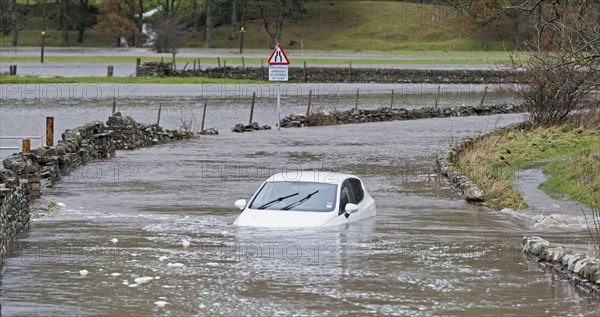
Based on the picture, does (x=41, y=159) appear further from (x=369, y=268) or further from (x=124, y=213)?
(x=369, y=268)

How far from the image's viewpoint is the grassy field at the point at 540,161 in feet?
87.3

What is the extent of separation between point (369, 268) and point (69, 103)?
50329 millimetres

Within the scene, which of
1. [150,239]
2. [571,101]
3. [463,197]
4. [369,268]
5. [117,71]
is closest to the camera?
[369,268]

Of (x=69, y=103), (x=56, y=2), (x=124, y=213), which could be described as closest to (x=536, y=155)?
(x=124, y=213)

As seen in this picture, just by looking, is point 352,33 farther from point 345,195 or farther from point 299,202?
point 299,202

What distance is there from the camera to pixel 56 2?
12475 cm

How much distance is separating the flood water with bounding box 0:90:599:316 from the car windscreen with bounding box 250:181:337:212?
0.68 meters

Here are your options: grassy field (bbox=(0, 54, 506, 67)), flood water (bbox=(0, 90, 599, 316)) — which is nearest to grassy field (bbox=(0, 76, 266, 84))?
grassy field (bbox=(0, 54, 506, 67))

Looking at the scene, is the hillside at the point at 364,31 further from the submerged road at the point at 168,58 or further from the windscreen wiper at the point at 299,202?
the windscreen wiper at the point at 299,202

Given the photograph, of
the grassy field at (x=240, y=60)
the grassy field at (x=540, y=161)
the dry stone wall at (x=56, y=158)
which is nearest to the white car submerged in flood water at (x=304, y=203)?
the dry stone wall at (x=56, y=158)

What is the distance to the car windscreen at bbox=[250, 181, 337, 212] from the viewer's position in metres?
20.7

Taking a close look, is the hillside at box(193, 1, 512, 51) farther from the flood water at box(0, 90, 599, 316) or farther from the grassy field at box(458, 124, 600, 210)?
the flood water at box(0, 90, 599, 316)

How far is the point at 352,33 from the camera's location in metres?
119

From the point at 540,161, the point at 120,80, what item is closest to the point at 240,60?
the point at 120,80
